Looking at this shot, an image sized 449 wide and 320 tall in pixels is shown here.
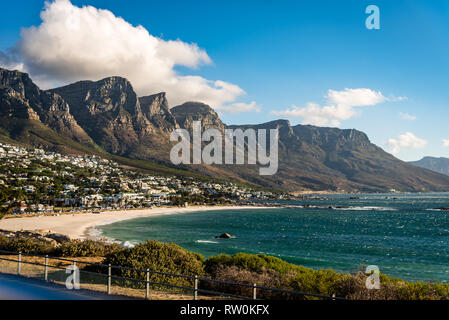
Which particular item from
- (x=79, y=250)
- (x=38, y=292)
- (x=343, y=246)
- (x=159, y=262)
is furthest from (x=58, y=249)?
(x=343, y=246)

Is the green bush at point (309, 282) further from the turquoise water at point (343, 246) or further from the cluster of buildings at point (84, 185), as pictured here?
the cluster of buildings at point (84, 185)

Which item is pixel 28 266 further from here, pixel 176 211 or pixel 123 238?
pixel 176 211

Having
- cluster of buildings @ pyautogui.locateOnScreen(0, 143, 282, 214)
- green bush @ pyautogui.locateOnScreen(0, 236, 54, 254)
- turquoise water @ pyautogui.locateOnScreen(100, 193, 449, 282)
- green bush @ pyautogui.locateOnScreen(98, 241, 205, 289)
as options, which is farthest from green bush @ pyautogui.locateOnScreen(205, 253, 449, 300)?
cluster of buildings @ pyautogui.locateOnScreen(0, 143, 282, 214)

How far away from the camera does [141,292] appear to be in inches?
505

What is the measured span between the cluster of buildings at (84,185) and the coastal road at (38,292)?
256 ft

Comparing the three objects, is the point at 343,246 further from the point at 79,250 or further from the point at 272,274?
the point at 79,250

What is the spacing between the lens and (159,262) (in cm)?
1723

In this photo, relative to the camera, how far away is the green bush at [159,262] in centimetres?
1603

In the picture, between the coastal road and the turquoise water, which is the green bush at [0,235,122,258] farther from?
the turquoise water

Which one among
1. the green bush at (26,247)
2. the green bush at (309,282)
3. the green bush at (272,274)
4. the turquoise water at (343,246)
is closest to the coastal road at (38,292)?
the green bush at (309,282)

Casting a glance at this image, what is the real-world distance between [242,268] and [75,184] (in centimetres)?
13156

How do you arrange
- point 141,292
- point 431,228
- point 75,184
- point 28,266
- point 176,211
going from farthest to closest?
point 75,184 → point 176,211 → point 431,228 → point 28,266 → point 141,292

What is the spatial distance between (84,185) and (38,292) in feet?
446

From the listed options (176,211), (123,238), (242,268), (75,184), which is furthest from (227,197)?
(242,268)
